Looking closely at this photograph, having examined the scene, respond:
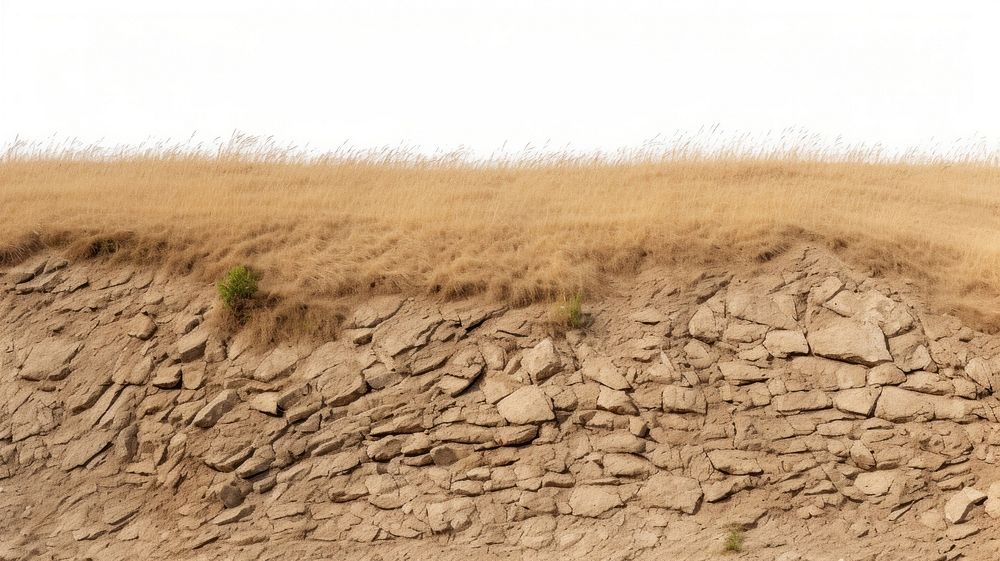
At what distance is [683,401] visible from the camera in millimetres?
11344

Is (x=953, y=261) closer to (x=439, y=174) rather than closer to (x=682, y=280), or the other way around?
(x=682, y=280)

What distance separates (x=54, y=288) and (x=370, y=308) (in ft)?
17.5

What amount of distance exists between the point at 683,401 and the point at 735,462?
3.27 feet

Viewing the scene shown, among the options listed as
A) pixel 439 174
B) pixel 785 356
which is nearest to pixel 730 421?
pixel 785 356

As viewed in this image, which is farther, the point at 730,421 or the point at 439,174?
the point at 439,174

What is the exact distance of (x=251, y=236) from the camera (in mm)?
14367

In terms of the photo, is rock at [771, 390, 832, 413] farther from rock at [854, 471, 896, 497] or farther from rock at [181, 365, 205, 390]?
rock at [181, 365, 205, 390]

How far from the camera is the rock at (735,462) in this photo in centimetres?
1071

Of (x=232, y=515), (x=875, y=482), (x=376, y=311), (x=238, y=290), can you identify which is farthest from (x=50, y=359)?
(x=875, y=482)

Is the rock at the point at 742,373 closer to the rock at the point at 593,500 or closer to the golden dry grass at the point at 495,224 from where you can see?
the golden dry grass at the point at 495,224

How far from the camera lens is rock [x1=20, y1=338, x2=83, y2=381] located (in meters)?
13.1

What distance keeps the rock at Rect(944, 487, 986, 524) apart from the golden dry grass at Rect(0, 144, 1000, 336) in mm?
2618

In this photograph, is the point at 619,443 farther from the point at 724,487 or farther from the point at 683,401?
the point at 724,487

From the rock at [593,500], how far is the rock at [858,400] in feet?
10.0
